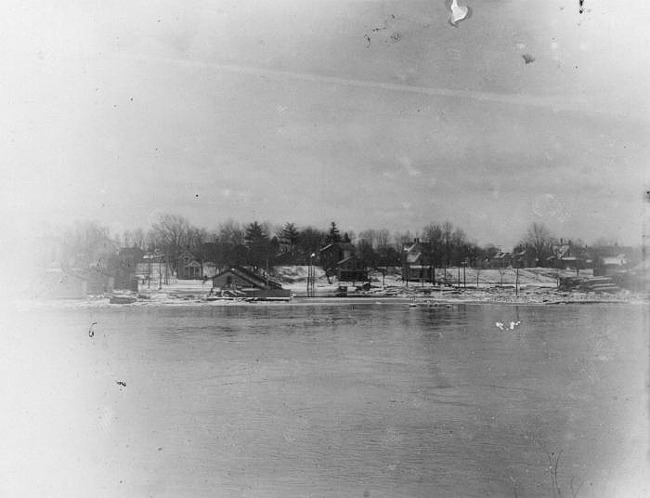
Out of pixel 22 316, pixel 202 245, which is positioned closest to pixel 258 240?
pixel 202 245

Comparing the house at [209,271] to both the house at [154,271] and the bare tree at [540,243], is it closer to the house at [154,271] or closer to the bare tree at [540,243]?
the house at [154,271]

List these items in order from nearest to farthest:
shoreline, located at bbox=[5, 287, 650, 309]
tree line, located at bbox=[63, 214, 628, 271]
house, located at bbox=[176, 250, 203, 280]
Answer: tree line, located at bbox=[63, 214, 628, 271] < house, located at bbox=[176, 250, 203, 280] < shoreline, located at bbox=[5, 287, 650, 309]

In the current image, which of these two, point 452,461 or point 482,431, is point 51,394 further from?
point 482,431

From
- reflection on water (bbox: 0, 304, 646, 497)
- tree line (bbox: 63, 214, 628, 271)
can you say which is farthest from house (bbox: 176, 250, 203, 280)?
reflection on water (bbox: 0, 304, 646, 497)

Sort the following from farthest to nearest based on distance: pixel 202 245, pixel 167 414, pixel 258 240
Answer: pixel 258 240
pixel 202 245
pixel 167 414

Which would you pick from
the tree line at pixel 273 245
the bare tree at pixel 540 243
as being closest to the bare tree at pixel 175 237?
the tree line at pixel 273 245

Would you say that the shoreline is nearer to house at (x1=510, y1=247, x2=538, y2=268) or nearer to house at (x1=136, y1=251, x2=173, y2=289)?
house at (x1=136, y1=251, x2=173, y2=289)
